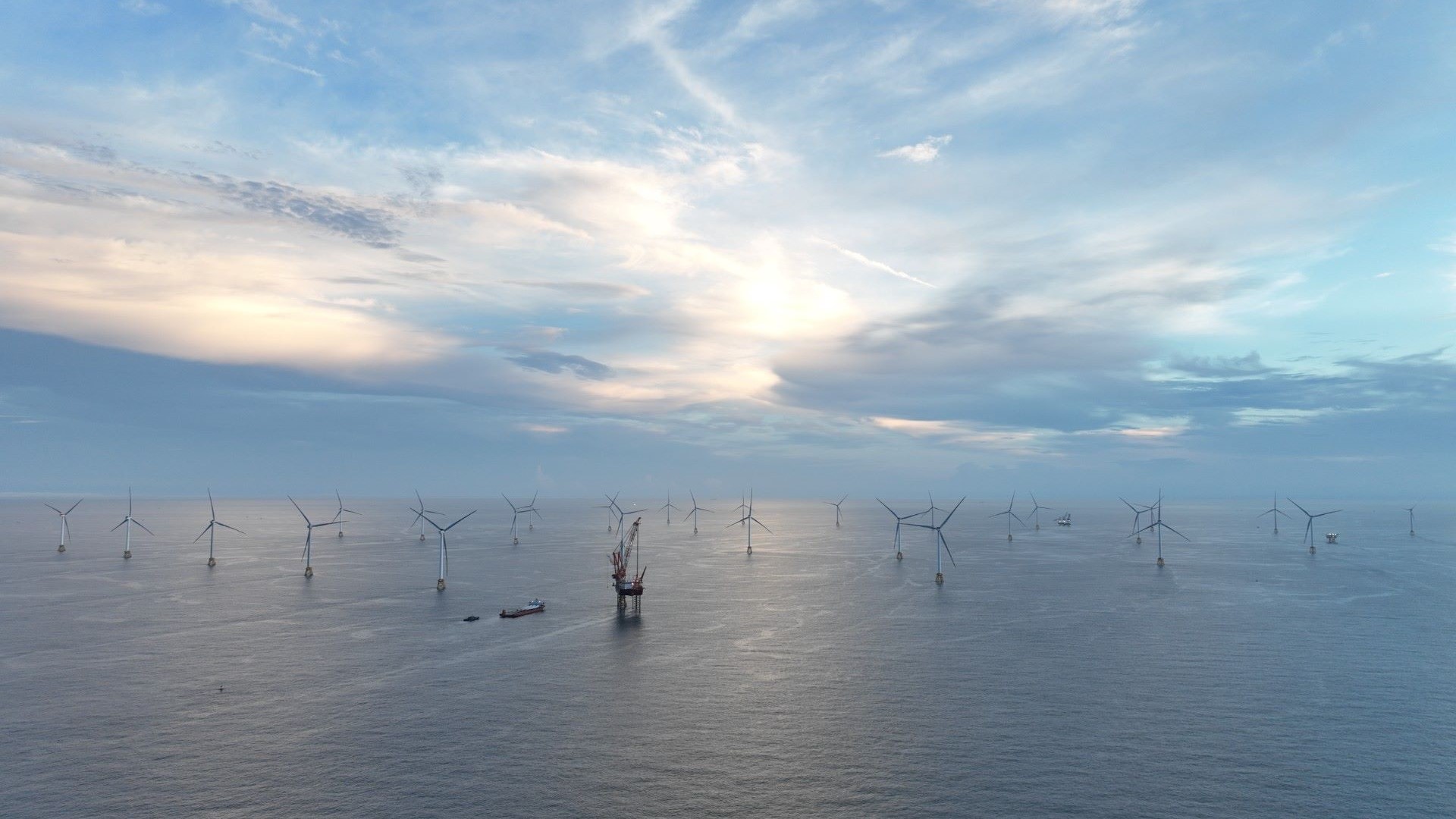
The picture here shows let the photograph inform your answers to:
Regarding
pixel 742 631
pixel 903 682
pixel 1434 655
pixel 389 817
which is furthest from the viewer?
pixel 742 631

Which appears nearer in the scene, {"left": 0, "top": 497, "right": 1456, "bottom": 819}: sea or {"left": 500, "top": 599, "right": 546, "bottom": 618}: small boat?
{"left": 0, "top": 497, "right": 1456, "bottom": 819}: sea

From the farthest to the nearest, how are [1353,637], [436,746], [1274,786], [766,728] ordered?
[1353,637]
[766,728]
[436,746]
[1274,786]

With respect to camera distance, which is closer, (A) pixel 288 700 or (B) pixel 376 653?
(A) pixel 288 700

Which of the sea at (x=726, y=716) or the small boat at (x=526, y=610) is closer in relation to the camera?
the sea at (x=726, y=716)

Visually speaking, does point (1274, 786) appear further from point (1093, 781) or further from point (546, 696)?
point (546, 696)

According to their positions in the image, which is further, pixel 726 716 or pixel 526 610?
pixel 526 610

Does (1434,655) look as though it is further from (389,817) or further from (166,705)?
(166,705)

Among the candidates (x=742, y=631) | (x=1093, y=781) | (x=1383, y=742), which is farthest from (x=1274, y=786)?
(x=742, y=631)

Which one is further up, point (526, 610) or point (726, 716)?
point (526, 610)
